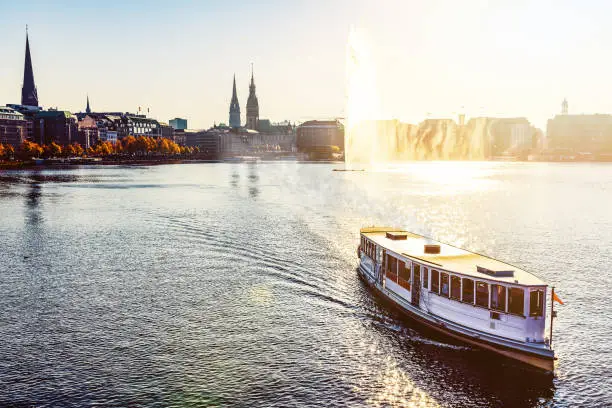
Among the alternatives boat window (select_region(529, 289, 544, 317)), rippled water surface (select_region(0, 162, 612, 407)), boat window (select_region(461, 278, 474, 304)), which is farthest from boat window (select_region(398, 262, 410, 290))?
boat window (select_region(529, 289, 544, 317))

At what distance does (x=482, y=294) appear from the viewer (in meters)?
29.6

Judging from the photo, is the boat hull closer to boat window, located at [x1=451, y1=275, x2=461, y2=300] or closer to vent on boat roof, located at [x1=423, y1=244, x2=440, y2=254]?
boat window, located at [x1=451, y1=275, x2=461, y2=300]

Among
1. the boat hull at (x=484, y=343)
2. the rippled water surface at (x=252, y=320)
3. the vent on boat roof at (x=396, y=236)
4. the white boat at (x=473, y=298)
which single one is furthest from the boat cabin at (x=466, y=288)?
the vent on boat roof at (x=396, y=236)

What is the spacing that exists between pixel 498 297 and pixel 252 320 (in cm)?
1434

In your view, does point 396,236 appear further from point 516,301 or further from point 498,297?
point 516,301

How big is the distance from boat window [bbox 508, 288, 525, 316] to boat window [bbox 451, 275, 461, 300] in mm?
2961

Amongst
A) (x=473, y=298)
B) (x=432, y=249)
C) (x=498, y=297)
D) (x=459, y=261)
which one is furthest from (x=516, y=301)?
(x=432, y=249)

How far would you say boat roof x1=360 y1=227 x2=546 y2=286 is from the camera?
1159 inches

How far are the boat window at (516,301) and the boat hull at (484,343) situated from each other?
1631 mm

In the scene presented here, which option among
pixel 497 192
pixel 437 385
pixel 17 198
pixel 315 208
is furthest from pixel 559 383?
pixel 497 192

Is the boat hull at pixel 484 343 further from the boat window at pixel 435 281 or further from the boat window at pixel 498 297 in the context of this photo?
the boat window at pixel 498 297

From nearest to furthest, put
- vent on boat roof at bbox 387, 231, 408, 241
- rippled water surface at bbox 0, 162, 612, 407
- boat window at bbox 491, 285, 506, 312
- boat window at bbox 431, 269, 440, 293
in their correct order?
rippled water surface at bbox 0, 162, 612, 407
boat window at bbox 491, 285, 506, 312
boat window at bbox 431, 269, 440, 293
vent on boat roof at bbox 387, 231, 408, 241

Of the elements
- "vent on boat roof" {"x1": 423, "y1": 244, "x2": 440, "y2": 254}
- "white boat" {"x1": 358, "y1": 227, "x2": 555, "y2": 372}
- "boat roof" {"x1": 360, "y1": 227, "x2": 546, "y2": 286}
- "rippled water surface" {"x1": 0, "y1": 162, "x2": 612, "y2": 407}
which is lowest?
"rippled water surface" {"x1": 0, "y1": 162, "x2": 612, "y2": 407}

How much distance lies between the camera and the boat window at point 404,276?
3512cm
